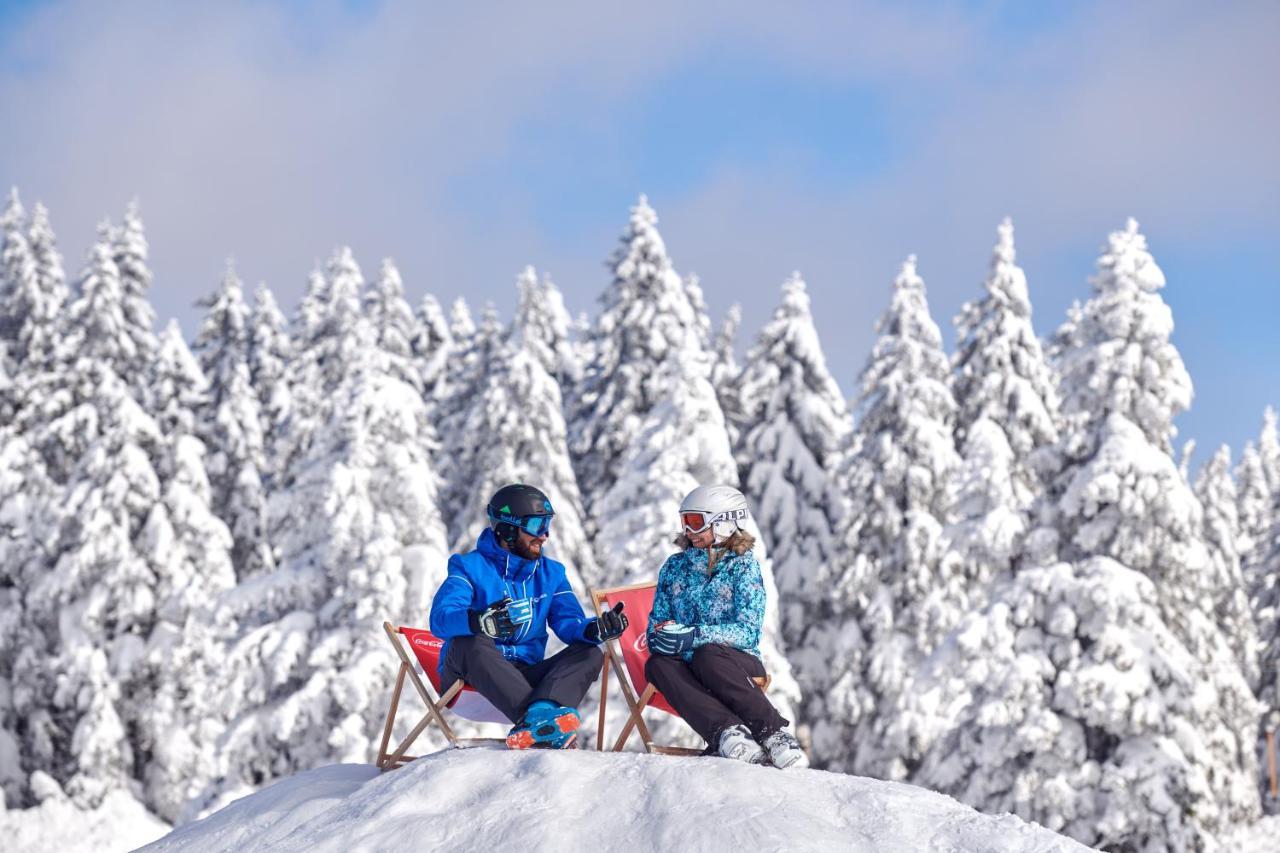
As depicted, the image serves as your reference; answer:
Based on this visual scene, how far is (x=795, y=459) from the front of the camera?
1158 inches

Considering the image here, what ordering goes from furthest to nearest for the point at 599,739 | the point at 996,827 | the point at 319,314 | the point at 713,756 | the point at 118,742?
the point at 319,314 < the point at 118,742 < the point at 599,739 < the point at 713,756 < the point at 996,827

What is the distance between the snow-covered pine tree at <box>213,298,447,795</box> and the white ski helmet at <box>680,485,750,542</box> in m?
12.5

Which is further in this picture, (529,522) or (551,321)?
(551,321)

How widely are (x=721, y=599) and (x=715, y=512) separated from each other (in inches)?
22.1

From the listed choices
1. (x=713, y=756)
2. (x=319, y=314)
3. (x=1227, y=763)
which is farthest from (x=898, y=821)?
(x=319, y=314)

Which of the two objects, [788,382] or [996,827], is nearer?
[996,827]

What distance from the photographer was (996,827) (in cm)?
597

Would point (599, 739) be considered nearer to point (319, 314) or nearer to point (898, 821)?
point (898, 821)

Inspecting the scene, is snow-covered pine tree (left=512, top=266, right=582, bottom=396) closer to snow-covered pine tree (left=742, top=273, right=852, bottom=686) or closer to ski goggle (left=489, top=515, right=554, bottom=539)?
snow-covered pine tree (left=742, top=273, right=852, bottom=686)

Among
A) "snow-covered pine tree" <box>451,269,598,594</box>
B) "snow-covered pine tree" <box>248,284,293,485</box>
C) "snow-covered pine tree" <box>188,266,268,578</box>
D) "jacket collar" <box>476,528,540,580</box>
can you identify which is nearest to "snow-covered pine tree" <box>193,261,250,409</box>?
"snow-covered pine tree" <box>188,266,268,578</box>

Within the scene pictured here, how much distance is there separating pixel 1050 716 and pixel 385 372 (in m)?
12.4

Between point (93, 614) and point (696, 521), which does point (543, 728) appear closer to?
point (696, 521)

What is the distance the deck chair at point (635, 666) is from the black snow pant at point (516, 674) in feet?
0.55

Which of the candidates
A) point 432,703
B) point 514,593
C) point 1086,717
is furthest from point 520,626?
point 1086,717
